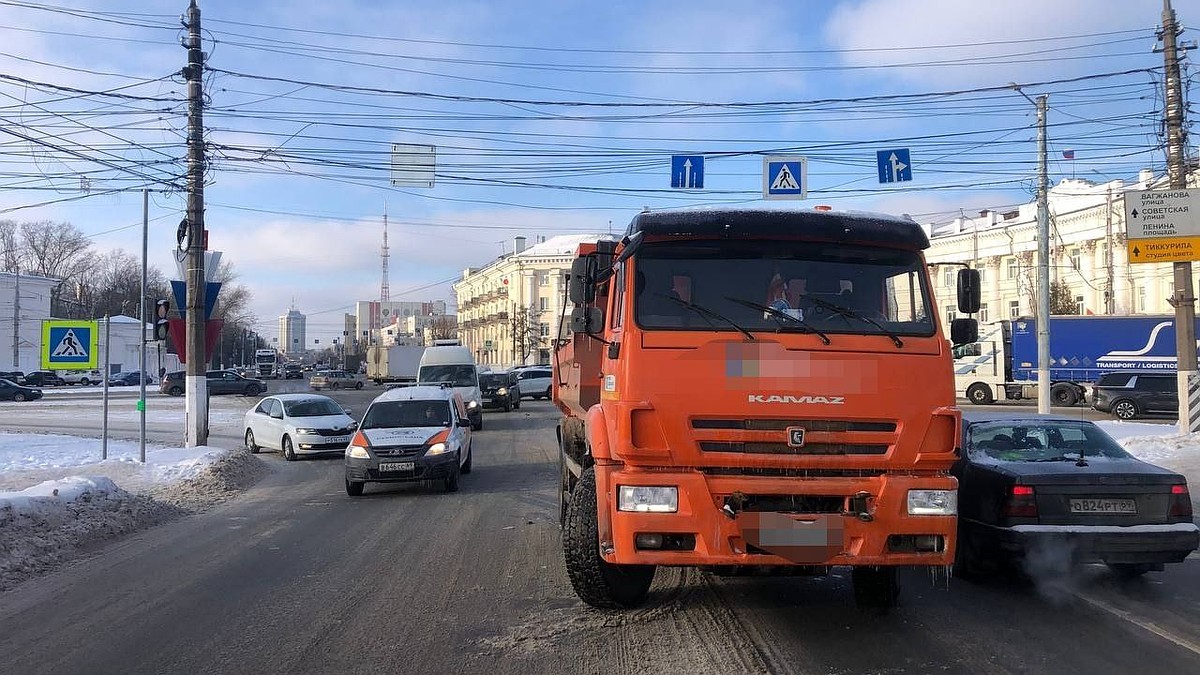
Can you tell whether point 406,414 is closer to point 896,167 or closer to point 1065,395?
point 896,167

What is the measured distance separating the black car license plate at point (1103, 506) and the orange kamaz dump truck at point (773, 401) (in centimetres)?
226

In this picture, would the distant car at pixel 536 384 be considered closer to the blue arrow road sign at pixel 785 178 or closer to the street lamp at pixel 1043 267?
the street lamp at pixel 1043 267

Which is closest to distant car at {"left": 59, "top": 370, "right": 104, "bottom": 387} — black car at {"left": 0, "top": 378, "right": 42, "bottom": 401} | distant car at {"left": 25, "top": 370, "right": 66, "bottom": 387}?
distant car at {"left": 25, "top": 370, "right": 66, "bottom": 387}

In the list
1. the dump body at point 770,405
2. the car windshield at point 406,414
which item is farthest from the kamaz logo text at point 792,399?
the car windshield at point 406,414

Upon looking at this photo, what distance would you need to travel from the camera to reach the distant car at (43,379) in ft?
224

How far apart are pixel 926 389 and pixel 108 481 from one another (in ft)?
35.2

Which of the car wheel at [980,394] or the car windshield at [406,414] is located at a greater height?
the car windshield at [406,414]

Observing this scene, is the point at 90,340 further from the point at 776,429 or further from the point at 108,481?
the point at 776,429

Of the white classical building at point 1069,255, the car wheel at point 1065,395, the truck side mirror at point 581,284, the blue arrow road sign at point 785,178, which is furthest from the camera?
the white classical building at point 1069,255

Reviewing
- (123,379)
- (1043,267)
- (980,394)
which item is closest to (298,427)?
(1043,267)

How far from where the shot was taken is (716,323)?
18.9ft

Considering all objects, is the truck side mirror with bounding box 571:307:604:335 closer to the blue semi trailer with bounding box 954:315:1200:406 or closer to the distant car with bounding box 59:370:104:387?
the blue semi trailer with bounding box 954:315:1200:406

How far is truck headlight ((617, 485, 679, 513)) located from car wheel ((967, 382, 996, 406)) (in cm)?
3734

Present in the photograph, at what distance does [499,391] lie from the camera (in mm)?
36219
